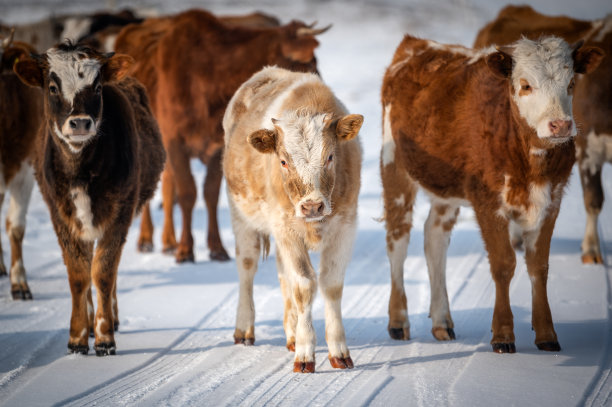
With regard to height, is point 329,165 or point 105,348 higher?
point 329,165

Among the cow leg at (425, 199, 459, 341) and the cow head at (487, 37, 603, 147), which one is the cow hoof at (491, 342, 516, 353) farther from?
the cow head at (487, 37, 603, 147)

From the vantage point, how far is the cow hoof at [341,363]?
5055mm

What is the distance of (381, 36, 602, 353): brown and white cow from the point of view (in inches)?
209

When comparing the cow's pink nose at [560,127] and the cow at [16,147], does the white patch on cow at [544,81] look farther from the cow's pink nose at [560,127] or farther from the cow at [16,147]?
the cow at [16,147]

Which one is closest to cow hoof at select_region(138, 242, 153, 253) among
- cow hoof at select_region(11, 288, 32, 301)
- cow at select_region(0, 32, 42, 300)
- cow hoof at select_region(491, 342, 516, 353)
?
cow at select_region(0, 32, 42, 300)

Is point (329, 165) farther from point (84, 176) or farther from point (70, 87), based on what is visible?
point (70, 87)

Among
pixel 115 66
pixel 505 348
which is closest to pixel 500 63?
pixel 505 348

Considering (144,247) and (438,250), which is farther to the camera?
(144,247)

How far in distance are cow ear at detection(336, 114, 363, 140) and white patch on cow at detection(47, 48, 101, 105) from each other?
1.96 meters

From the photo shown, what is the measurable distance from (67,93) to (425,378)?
3313 millimetres

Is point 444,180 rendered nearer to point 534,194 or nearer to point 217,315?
point 534,194

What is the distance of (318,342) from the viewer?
5906 millimetres

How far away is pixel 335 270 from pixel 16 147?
4.32m

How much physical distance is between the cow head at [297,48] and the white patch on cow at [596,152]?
3.65 meters
